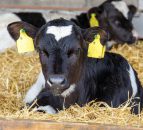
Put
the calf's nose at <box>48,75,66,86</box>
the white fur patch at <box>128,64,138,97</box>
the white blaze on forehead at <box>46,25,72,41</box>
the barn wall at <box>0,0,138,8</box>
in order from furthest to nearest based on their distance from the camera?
the barn wall at <box>0,0,138,8</box> → the white fur patch at <box>128,64,138,97</box> → the white blaze on forehead at <box>46,25,72,41</box> → the calf's nose at <box>48,75,66,86</box>

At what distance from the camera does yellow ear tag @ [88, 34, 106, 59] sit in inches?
178

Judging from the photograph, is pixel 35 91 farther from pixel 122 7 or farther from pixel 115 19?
pixel 122 7

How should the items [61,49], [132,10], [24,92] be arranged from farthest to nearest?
[132,10] < [24,92] < [61,49]

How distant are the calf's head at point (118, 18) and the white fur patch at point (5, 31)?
1327 millimetres

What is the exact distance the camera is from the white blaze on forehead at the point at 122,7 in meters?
8.21

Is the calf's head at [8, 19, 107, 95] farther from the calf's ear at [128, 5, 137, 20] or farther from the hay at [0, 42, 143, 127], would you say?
the calf's ear at [128, 5, 137, 20]

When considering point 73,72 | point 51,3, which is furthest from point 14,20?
point 73,72

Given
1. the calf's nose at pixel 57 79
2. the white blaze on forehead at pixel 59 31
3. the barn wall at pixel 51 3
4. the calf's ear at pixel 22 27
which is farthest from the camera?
the barn wall at pixel 51 3

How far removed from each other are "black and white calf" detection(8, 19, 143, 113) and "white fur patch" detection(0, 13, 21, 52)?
264 centimetres

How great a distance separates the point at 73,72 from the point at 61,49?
269 millimetres

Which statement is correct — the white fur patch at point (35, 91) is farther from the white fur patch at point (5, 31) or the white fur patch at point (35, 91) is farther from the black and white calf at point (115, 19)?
the black and white calf at point (115, 19)

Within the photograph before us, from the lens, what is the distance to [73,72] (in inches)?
171

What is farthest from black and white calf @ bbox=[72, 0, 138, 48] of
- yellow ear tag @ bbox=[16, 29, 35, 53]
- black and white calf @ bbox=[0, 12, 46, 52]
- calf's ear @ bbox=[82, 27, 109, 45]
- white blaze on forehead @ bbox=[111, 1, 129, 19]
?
yellow ear tag @ bbox=[16, 29, 35, 53]

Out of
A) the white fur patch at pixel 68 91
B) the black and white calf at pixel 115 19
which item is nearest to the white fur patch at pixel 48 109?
the white fur patch at pixel 68 91
